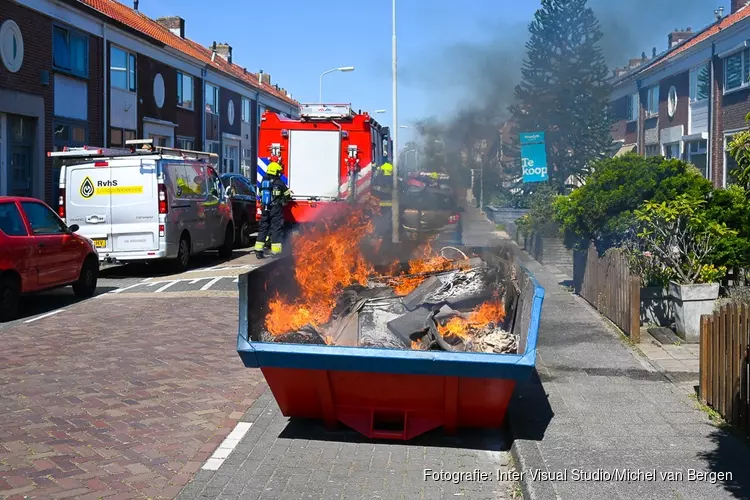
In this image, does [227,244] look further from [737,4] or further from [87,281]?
[737,4]

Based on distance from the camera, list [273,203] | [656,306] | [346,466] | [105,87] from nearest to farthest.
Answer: [346,466] → [656,306] → [273,203] → [105,87]

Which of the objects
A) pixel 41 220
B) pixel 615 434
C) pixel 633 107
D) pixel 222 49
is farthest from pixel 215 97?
pixel 615 434

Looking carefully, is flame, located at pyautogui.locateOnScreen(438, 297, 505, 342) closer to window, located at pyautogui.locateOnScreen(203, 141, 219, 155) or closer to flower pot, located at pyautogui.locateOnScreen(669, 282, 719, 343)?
flower pot, located at pyautogui.locateOnScreen(669, 282, 719, 343)

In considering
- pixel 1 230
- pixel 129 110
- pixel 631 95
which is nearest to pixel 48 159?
pixel 129 110

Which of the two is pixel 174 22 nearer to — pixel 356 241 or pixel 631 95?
pixel 631 95

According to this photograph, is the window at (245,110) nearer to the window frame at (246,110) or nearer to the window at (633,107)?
the window frame at (246,110)

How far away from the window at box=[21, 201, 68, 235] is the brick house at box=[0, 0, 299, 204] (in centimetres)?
750

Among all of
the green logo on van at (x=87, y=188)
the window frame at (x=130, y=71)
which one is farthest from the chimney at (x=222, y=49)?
the green logo on van at (x=87, y=188)

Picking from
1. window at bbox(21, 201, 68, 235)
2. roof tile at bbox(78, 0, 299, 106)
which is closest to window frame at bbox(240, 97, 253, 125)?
roof tile at bbox(78, 0, 299, 106)

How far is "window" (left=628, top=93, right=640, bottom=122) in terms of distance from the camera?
30922mm

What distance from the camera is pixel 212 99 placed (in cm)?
3347

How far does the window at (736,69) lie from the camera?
2051cm

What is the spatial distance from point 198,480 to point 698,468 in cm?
318

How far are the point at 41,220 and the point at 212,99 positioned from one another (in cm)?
2281
